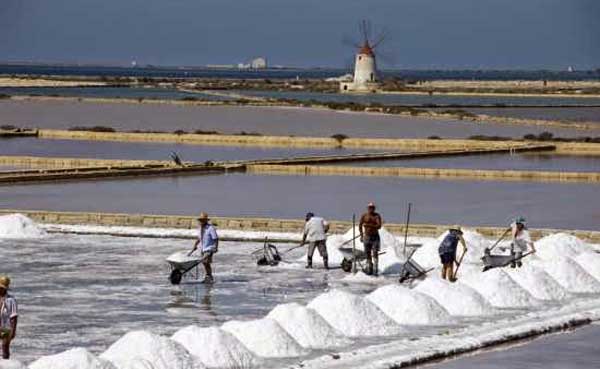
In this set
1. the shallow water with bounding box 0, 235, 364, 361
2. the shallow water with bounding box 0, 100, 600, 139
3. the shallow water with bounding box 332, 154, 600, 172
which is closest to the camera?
the shallow water with bounding box 0, 235, 364, 361

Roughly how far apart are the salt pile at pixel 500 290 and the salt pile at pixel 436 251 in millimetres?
2783

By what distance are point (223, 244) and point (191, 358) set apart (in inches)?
385

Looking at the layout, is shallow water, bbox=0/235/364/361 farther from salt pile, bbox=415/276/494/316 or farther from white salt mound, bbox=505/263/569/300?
white salt mound, bbox=505/263/569/300

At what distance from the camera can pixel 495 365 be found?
1235 centimetres

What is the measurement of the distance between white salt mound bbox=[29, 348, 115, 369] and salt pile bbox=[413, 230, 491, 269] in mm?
7987

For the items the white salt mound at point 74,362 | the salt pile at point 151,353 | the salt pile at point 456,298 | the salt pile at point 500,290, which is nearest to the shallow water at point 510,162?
the salt pile at point 500,290

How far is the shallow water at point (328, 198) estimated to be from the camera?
25.6 metres

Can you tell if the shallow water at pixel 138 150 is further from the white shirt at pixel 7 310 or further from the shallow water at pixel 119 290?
the white shirt at pixel 7 310

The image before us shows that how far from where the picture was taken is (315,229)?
60.2 feet

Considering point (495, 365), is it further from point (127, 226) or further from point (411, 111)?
point (411, 111)

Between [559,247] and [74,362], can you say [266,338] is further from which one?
[559,247]

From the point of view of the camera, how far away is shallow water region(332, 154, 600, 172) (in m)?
37.5

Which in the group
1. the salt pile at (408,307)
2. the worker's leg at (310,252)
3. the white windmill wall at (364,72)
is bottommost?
the salt pile at (408,307)

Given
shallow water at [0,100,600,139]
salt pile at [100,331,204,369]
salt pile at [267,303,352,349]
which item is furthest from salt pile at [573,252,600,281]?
shallow water at [0,100,600,139]
